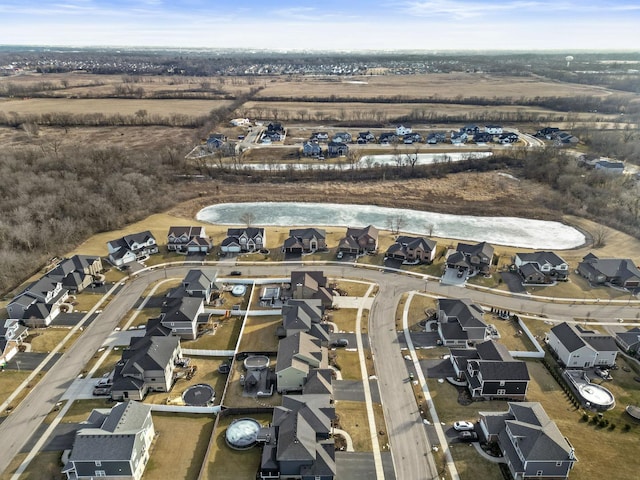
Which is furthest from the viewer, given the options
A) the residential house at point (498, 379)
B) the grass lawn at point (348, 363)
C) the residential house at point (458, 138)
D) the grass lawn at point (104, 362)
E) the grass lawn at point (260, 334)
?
the residential house at point (458, 138)

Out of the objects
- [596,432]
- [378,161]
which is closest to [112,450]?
[596,432]

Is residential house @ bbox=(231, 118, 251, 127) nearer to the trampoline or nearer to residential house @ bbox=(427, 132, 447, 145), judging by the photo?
residential house @ bbox=(427, 132, 447, 145)

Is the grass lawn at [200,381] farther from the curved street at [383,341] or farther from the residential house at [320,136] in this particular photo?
the residential house at [320,136]

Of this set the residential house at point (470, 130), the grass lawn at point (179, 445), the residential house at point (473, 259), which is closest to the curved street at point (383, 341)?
the residential house at point (473, 259)

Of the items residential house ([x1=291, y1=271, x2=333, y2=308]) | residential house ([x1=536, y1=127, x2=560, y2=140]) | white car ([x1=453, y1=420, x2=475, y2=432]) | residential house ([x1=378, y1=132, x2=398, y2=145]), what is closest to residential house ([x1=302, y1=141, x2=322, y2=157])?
residential house ([x1=378, y1=132, x2=398, y2=145])

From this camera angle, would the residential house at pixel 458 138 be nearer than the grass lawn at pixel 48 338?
No

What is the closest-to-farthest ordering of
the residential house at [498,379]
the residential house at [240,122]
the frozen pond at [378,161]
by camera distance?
the residential house at [498,379], the frozen pond at [378,161], the residential house at [240,122]
